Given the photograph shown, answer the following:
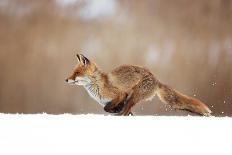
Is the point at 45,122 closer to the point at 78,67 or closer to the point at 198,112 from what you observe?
the point at 78,67

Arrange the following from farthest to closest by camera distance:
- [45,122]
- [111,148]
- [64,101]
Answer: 1. [64,101]
2. [45,122]
3. [111,148]

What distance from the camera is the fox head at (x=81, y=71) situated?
2.12m

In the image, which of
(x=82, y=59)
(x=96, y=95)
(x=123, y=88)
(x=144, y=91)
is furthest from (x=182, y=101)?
(x=82, y=59)

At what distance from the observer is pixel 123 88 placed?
214cm

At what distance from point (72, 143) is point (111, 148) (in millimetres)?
148

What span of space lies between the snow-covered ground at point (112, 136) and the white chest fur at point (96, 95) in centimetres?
25

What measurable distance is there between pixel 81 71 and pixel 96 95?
0.14 m

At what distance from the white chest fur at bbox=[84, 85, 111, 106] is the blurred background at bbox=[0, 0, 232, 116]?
2cm

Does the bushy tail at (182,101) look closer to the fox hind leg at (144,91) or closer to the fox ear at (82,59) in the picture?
the fox hind leg at (144,91)

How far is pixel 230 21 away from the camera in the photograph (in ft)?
7.08

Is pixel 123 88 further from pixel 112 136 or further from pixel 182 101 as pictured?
pixel 112 136

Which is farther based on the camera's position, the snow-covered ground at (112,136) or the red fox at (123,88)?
the red fox at (123,88)

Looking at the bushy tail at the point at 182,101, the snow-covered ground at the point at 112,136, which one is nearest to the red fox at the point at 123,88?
the bushy tail at the point at 182,101

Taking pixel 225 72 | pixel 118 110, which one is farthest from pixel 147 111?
pixel 225 72
